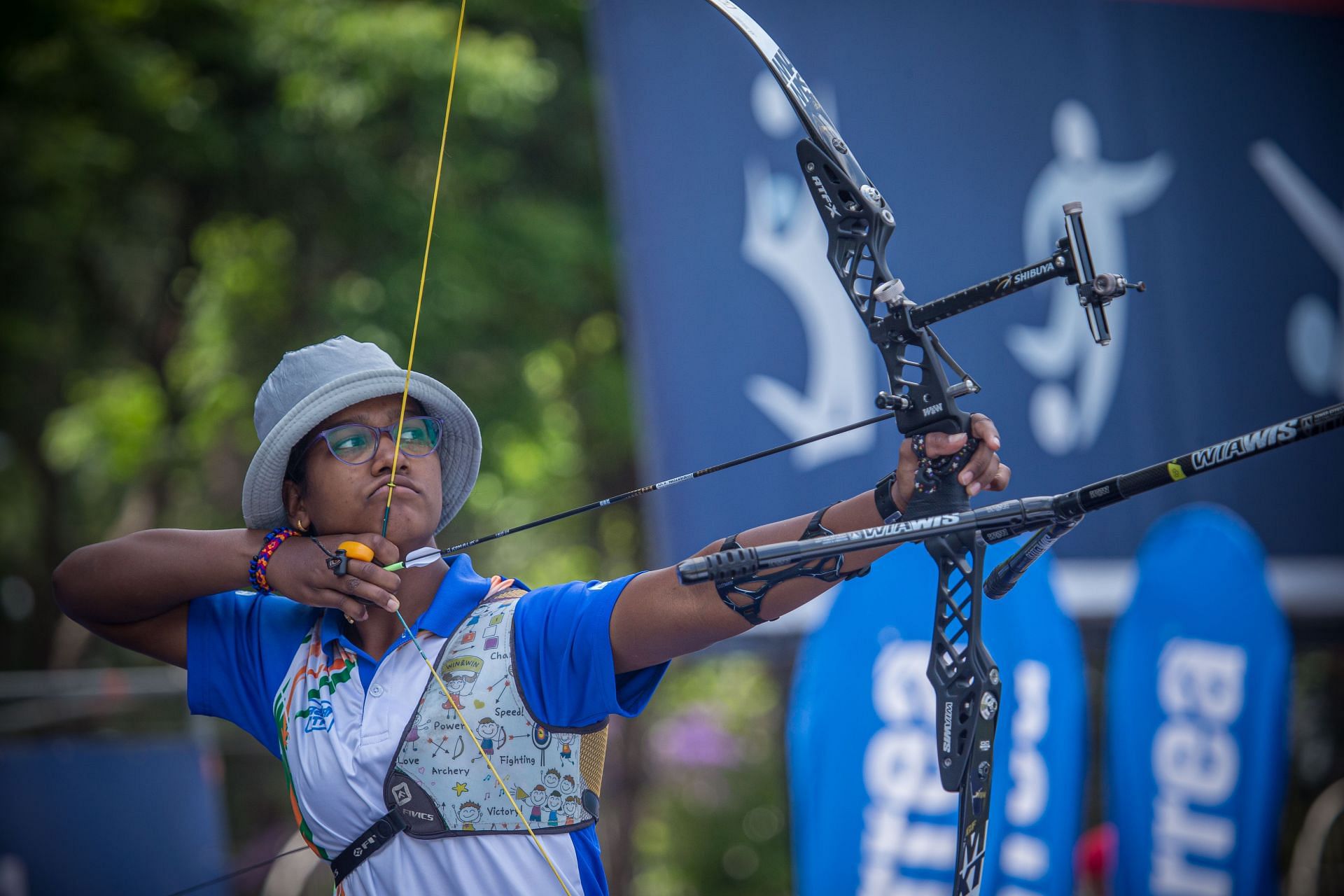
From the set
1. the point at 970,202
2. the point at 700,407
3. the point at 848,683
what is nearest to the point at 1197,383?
the point at 970,202

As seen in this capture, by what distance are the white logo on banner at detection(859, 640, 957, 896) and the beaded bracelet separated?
2.04 metres

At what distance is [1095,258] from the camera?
560 cm

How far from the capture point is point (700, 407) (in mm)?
5000

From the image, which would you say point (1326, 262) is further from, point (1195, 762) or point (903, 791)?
point (903, 791)

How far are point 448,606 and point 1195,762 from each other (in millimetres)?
3278

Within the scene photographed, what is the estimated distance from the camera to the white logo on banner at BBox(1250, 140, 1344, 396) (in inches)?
254

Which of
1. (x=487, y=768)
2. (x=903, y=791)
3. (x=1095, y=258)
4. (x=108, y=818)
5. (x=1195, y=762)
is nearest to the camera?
(x=487, y=768)

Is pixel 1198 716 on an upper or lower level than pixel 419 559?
lower

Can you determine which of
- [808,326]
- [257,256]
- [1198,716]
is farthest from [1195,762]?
[257,256]

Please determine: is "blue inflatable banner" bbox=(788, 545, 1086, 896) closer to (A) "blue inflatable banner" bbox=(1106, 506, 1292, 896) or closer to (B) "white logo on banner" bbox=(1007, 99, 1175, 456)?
(A) "blue inflatable banner" bbox=(1106, 506, 1292, 896)

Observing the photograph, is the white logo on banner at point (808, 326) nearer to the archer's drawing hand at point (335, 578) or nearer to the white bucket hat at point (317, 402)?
the white bucket hat at point (317, 402)

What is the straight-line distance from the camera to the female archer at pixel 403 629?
5.34ft

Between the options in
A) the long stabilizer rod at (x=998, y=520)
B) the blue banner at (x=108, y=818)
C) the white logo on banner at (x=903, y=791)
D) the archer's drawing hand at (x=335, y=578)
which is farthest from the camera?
the blue banner at (x=108, y=818)

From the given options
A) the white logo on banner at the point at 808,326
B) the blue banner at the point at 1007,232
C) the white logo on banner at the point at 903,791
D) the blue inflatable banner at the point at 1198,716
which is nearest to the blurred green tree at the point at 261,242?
the blue banner at the point at 1007,232
